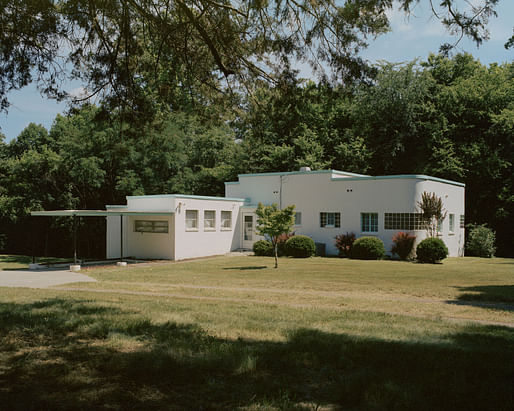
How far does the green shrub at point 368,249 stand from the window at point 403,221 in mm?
1428

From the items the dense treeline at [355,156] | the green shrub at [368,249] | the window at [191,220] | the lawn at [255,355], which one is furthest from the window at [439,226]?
the lawn at [255,355]

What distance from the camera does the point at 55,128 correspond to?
41875 mm

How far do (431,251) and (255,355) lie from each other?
20.0 m

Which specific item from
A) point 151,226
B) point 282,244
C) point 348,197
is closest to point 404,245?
point 348,197

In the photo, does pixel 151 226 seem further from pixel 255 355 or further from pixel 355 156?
pixel 255 355

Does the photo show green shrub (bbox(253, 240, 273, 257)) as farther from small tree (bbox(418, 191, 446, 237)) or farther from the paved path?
the paved path

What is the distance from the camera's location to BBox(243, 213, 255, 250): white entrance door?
30609 millimetres

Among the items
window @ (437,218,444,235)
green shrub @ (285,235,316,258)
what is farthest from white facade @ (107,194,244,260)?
window @ (437,218,444,235)

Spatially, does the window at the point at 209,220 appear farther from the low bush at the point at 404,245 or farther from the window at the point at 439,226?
the window at the point at 439,226

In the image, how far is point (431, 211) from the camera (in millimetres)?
26031

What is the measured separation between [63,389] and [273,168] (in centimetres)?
3437

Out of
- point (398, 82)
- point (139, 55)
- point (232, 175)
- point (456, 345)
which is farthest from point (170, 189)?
point (456, 345)

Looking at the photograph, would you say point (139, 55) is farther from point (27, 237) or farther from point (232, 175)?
point (27, 237)

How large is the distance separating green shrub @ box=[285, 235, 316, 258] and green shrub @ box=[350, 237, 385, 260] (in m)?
2.29
